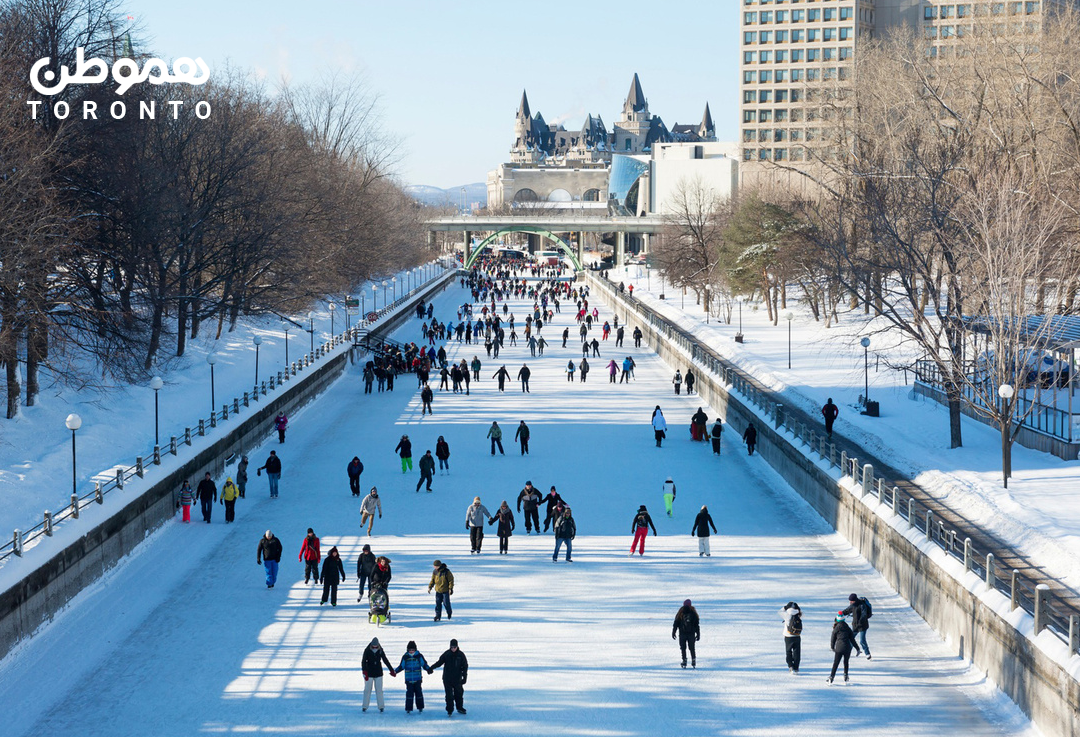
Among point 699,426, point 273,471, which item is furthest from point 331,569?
point 699,426

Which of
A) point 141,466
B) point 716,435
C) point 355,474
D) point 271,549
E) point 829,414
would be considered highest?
point 829,414

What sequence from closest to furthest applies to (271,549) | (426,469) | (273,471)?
(271,549)
(273,471)
(426,469)

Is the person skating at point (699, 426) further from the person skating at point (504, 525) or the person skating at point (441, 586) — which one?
the person skating at point (441, 586)

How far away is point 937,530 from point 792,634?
11.9 feet

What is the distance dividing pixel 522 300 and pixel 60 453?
64.4 metres

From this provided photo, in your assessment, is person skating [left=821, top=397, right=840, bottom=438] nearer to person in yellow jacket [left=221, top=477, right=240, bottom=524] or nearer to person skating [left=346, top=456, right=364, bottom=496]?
person skating [left=346, top=456, right=364, bottom=496]

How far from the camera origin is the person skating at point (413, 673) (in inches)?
509

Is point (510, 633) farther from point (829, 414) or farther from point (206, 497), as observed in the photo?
point (829, 414)

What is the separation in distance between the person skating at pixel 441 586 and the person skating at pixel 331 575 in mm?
1468

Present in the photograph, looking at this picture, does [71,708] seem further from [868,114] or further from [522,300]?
[522,300]

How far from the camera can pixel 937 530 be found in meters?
16.8

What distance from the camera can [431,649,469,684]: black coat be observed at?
12.9 meters

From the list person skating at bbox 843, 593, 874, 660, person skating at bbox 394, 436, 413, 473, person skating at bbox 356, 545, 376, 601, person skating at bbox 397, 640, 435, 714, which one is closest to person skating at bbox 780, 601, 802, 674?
person skating at bbox 843, 593, 874, 660

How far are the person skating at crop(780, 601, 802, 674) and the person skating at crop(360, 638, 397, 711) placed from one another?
4633 mm
